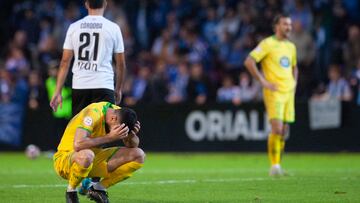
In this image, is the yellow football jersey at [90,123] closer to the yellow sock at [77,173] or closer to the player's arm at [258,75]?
the yellow sock at [77,173]

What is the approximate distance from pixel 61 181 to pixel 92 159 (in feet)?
13.3

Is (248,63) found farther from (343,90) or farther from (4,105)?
(4,105)

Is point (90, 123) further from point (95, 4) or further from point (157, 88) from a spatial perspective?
point (157, 88)

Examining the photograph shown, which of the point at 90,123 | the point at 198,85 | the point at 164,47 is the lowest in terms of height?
the point at 198,85

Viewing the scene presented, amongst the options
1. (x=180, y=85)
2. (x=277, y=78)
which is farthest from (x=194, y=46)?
(x=277, y=78)

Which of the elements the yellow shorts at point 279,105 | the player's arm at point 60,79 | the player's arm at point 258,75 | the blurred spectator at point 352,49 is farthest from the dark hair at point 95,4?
the blurred spectator at point 352,49

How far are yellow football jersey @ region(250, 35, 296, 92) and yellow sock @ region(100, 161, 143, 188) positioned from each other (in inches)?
208

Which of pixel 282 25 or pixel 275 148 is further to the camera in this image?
pixel 282 25

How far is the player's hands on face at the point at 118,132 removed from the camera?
344 inches

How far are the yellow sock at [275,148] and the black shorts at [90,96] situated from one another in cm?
398

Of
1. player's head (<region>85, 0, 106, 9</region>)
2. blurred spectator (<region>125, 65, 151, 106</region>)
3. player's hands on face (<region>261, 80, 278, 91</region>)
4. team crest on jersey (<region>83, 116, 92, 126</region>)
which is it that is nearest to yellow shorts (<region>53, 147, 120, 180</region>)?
team crest on jersey (<region>83, 116, 92, 126</region>)

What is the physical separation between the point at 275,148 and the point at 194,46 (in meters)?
9.29

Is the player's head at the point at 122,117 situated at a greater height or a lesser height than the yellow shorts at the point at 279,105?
greater

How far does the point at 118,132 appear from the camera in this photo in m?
8.73
